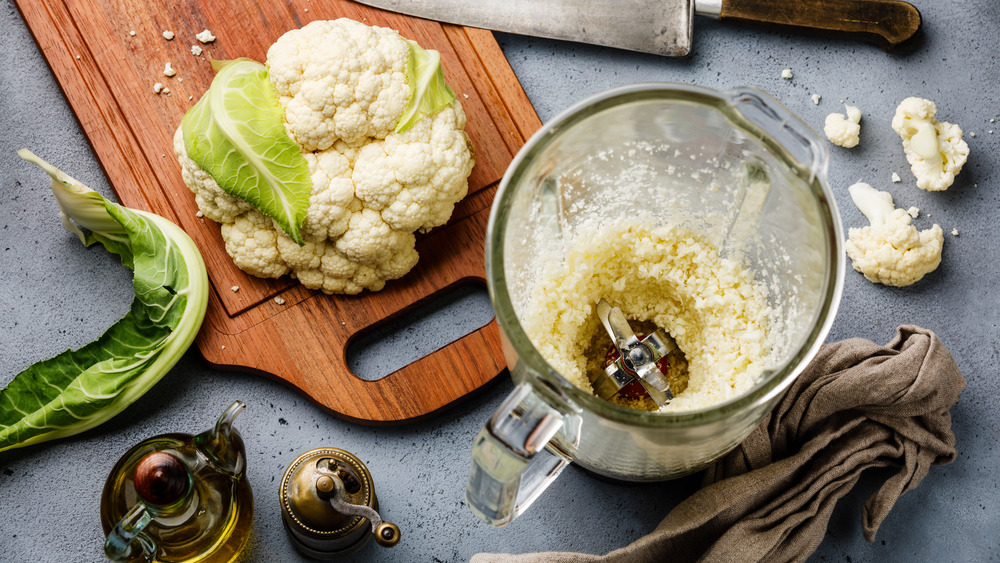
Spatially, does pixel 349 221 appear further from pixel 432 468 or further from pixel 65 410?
pixel 65 410

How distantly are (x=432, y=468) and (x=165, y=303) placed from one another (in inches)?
21.8

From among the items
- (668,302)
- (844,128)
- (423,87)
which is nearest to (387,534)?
(668,302)

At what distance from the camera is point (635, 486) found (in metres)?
1.41

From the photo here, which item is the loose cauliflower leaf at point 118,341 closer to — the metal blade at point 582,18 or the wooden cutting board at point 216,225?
the wooden cutting board at point 216,225

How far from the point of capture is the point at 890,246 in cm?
141

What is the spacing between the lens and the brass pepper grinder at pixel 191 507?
46.1 inches

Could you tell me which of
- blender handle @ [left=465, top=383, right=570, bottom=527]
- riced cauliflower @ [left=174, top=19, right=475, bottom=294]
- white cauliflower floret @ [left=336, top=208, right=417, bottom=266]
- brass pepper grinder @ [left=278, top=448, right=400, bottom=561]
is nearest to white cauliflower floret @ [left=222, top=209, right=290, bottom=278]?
riced cauliflower @ [left=174, top=19, right=475, bottom=294]

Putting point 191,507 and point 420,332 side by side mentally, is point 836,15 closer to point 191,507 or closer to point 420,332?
point 420,332

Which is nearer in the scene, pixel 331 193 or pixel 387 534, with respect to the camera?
pixel 387 534

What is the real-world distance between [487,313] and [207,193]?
543mm

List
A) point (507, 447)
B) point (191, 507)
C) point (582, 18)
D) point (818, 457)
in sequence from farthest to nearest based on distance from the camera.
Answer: point (582, 18) < point (818, 457) < point (191, 507) < point (507, 447)

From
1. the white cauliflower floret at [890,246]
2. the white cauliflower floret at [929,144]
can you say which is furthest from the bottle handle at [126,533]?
the white cauliflower floret at [929,144]

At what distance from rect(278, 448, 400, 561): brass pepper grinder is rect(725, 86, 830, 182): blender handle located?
0.78 m

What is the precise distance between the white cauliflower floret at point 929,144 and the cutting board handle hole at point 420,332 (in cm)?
85
